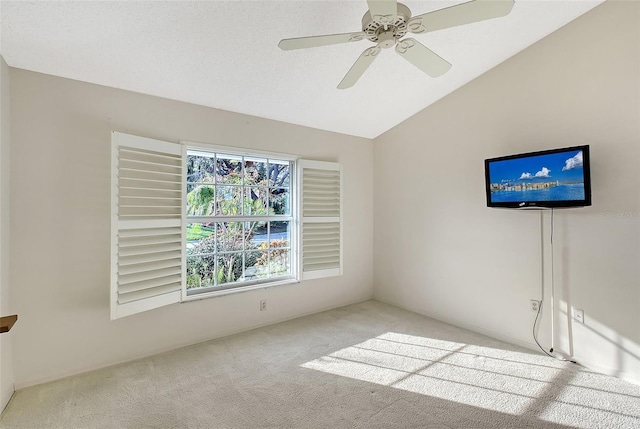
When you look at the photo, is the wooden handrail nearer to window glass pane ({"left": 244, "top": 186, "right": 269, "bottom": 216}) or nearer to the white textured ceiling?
the white textured ceiling

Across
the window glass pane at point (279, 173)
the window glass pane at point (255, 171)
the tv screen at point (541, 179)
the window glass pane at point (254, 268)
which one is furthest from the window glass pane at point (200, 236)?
the tv screen at point (541, 179)

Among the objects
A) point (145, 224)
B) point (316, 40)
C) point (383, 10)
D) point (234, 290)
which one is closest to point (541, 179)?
point (383, 10)

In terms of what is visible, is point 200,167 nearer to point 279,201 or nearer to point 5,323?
point 279,201

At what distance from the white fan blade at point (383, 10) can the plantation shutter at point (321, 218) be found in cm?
213

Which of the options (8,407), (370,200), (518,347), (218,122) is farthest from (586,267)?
(8,407)

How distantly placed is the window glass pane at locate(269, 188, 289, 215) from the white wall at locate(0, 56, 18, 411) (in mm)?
2167

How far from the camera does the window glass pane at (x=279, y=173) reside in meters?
3.56

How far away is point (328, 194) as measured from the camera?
384cm

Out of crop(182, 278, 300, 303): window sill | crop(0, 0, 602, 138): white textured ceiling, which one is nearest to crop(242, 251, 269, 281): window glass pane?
crop(182, 278, 300, 303): window sill

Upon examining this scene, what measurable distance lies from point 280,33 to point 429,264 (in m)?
2.94

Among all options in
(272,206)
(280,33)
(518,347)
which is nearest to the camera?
(280,33)

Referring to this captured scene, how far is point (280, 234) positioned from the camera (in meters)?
3.65

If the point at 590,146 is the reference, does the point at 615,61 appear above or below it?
above

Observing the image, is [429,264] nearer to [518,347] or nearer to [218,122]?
[518,347]
